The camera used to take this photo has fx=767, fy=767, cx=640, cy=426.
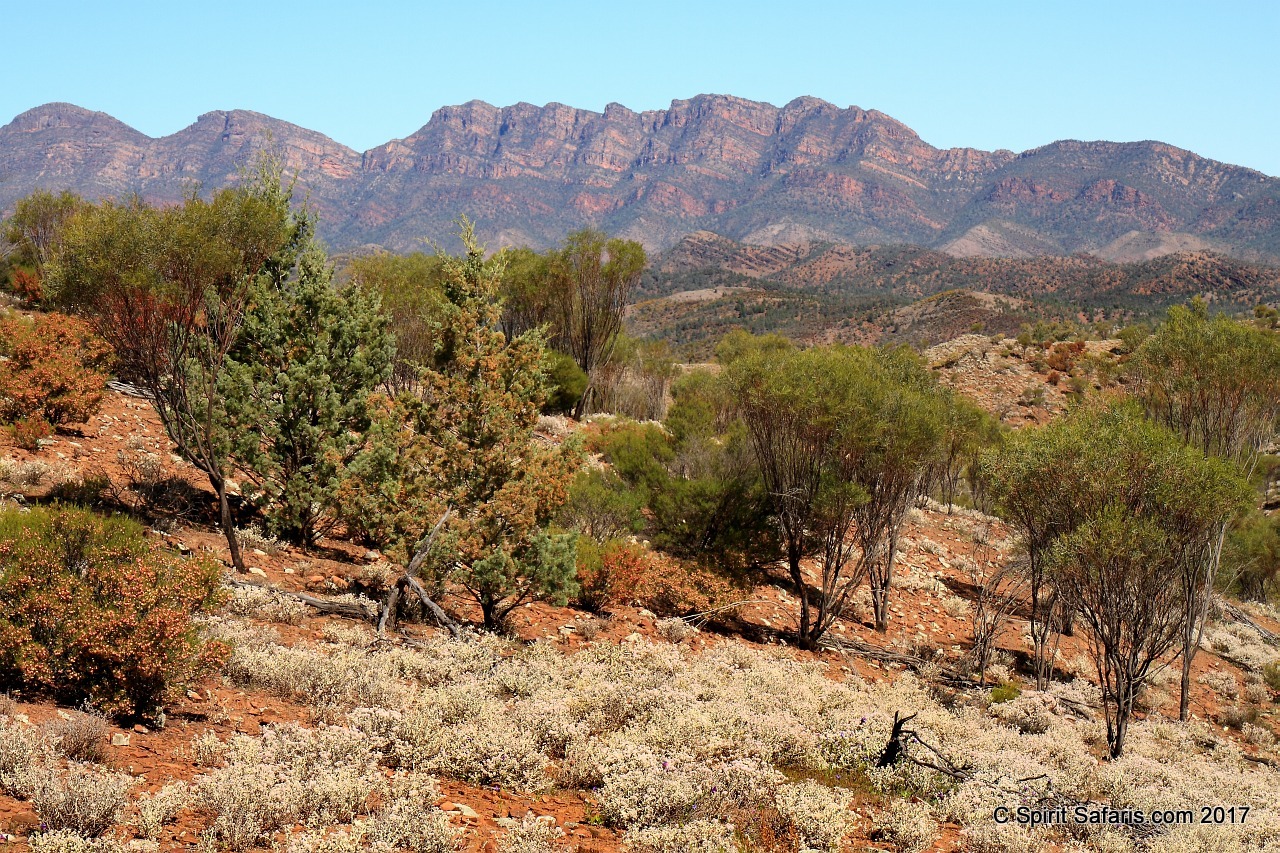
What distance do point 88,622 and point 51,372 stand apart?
9.68 meters

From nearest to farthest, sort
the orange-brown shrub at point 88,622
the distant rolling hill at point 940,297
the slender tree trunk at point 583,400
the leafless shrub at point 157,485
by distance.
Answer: the orange-brown shrub at point 88,622 → the leafless shrub at point 157,485 → the slender tree trunk at point 583,400 → the distant rolling hill at point 940,297

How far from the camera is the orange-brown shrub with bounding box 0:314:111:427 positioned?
12328mm

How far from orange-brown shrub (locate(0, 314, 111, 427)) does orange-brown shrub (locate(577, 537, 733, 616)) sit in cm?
897

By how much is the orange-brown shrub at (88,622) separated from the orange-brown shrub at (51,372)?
8308 millimetres

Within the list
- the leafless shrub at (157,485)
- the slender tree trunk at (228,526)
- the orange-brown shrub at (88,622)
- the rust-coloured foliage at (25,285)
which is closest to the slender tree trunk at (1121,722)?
the orange-brown shrub at (88,622)

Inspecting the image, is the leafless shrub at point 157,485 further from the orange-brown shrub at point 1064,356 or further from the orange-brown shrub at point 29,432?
the orange-brown shrub at point 1064,356

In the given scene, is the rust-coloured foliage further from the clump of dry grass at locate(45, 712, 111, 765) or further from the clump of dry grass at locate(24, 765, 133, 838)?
the clump of dry grass at locate(24, 765, 133, 838)

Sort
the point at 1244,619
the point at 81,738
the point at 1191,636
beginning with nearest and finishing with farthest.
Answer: the point at 81,738 → the point at 1191,636 → the point at 1244,619

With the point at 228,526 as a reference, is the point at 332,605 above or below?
below

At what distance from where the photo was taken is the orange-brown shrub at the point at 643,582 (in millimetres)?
12250

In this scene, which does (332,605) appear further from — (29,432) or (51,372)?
(51,372)

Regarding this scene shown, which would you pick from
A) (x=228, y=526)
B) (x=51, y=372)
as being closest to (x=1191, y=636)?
(x=228, y=526)

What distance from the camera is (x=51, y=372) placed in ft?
41.2

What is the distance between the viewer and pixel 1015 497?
10.8 metres
